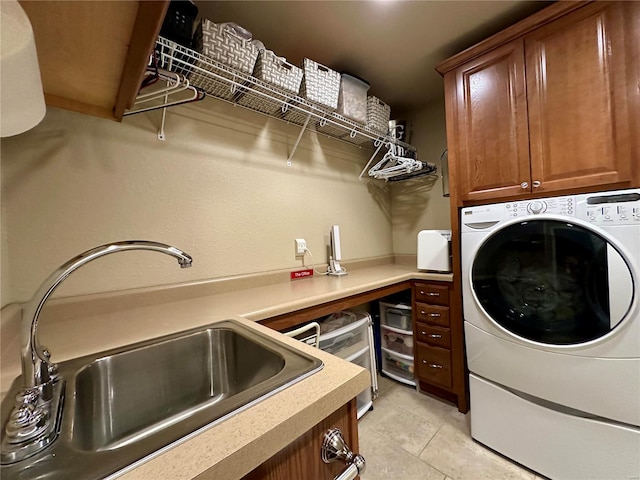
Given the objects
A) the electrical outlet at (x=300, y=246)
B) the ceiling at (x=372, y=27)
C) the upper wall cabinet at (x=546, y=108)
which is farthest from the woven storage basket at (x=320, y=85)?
the electrical outlet at (x=300, y=246)

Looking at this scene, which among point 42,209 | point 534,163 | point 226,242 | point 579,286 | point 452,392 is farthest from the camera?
point 452,392

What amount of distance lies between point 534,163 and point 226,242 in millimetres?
1672

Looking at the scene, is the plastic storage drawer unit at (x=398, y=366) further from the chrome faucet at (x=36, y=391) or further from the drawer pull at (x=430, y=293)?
the chrome faucet at (x=36, y=391)

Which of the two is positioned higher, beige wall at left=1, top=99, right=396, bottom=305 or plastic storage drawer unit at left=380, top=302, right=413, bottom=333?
beige wall at left=1, top=99, right=396, bottom=305

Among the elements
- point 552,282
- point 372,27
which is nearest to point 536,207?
point 552,282

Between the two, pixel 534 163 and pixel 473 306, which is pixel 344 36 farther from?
pixel 473 306

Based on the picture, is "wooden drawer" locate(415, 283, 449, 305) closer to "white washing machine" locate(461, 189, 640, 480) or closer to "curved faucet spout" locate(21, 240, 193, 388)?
"white washing machine" locate(461, 189, 640, 480)

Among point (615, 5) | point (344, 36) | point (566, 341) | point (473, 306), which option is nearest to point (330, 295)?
point (473, 306)

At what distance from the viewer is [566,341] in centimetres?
109

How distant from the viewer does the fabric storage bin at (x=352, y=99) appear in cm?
162

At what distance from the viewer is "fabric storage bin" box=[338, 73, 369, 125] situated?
63.8 inches

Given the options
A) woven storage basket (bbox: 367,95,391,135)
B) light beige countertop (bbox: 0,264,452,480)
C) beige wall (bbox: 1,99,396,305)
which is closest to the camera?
light beige countertop (bbox: 0,264,452,480)

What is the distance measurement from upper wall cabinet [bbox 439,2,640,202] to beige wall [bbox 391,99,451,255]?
700 millimetres

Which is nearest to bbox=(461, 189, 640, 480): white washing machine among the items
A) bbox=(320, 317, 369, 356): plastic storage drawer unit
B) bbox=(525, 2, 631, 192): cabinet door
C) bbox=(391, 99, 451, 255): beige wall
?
bbox=(525, 2, 631, 192): cabinet door
